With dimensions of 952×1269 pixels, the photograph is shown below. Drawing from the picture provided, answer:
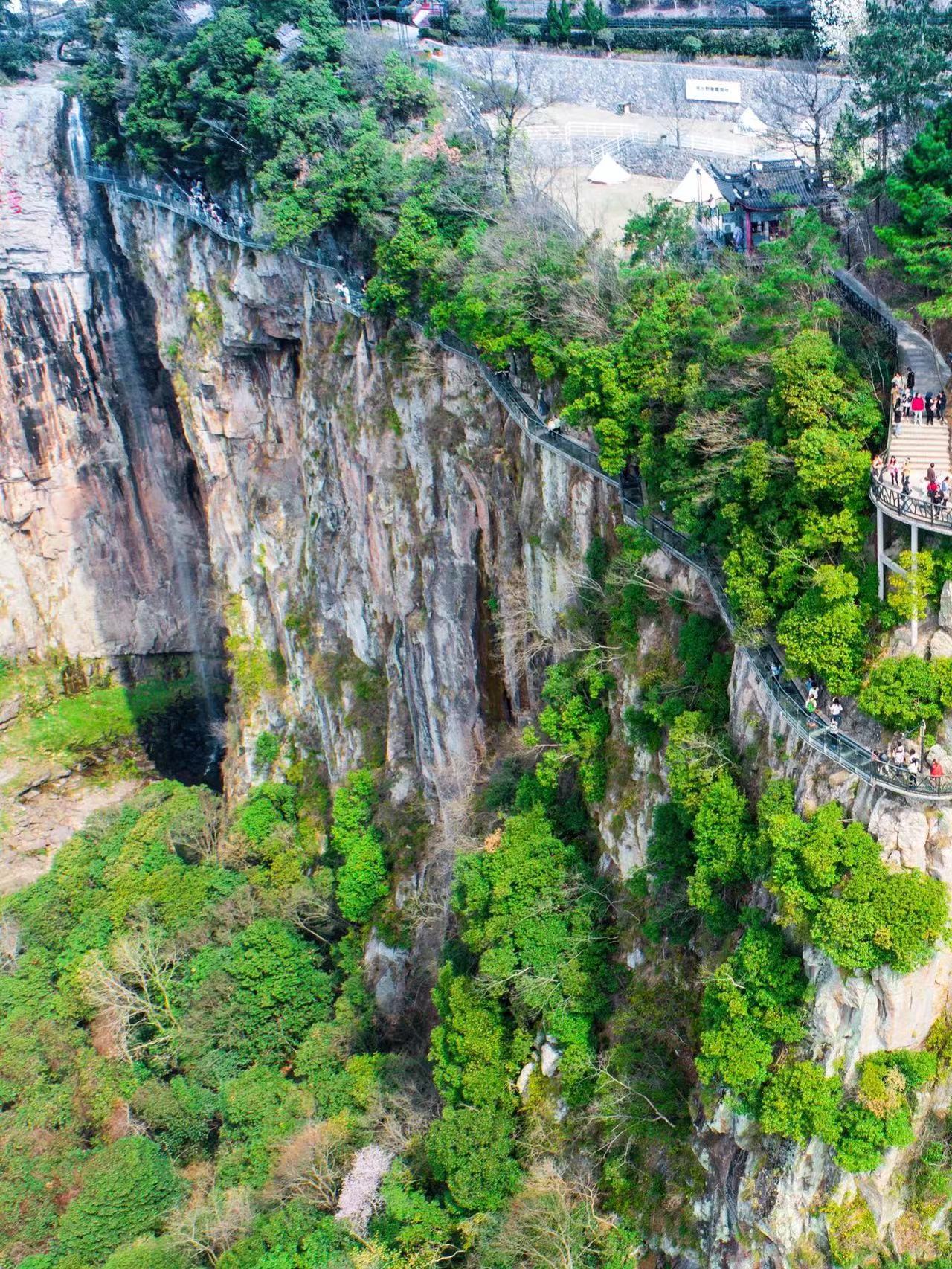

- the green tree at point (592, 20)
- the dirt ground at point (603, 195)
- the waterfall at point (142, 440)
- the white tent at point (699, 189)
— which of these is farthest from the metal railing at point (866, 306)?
the waterfall at point (142, 440)

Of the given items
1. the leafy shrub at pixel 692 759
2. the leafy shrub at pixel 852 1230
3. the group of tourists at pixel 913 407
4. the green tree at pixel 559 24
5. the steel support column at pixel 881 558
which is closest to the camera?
the leafy shrub at pixel 852 1230

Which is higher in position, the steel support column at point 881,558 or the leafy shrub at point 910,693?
Answer: the steel support column at point 881,558

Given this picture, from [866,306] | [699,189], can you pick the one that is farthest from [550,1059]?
[699,189]

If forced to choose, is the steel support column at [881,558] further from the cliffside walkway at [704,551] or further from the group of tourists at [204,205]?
the group of tourists at [204,205]

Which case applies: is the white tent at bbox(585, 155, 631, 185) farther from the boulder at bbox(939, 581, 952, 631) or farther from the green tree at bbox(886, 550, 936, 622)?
the boulder at bbox(939, 581, 952, 631)

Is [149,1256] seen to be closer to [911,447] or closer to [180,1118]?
Answer: [180,1118]

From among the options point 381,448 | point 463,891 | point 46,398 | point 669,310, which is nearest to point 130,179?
point 46,398

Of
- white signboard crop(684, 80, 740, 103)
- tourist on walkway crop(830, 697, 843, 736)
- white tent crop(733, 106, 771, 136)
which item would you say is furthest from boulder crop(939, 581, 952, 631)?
white signboard crop(684, 80, 740, 103)
